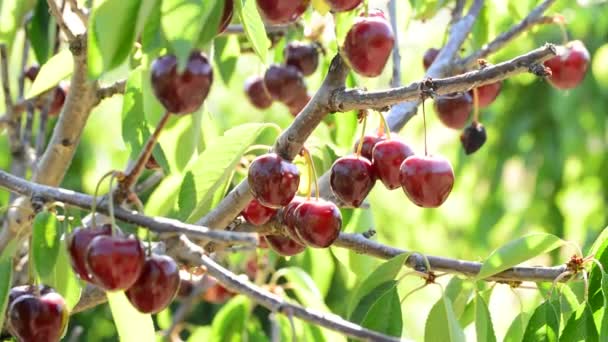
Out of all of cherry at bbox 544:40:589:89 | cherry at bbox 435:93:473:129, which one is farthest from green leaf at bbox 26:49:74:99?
cherry at bbox 544:40:589:89

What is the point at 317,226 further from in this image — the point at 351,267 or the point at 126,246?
the point at 351,267

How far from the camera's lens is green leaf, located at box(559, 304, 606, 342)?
135cm

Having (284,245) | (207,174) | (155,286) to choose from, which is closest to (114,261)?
(155,286)

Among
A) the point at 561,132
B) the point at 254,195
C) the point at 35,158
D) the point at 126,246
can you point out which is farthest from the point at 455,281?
the point at 561,132

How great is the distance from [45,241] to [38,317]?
99mm

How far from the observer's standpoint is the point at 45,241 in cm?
128

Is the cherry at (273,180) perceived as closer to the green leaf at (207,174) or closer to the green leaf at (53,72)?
the green leaf at (207,174)

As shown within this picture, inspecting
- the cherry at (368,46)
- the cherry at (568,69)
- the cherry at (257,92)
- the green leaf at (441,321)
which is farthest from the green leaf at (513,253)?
the cherry at (257,92)

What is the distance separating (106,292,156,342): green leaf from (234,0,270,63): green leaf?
1.37 ft

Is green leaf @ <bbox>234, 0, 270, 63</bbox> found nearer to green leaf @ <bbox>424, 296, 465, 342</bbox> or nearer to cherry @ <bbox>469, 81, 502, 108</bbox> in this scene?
green leaf @ <bbox>424, 296, 465, 342</bbox>

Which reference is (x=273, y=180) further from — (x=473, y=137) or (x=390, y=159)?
(x=473, y=137)

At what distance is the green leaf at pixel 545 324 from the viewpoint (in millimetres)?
1380

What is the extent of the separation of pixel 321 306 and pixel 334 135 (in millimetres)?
296

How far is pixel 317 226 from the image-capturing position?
53.7 inches
